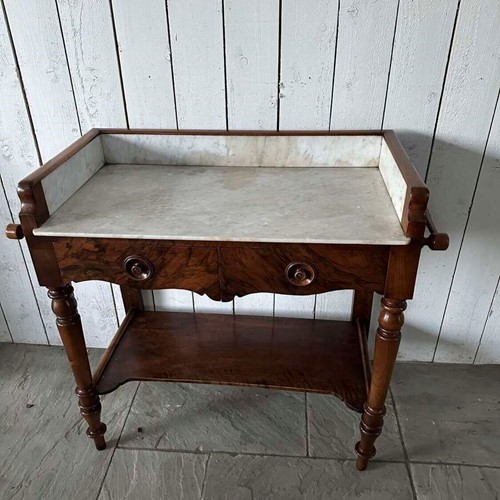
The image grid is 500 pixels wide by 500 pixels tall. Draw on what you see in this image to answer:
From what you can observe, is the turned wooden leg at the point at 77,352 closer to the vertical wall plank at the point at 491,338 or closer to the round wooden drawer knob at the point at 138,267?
the round wooden drawer knob at the point at 138,267

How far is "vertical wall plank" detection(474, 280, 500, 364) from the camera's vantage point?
159 centimetres

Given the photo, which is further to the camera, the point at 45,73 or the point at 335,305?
the point at 335,305

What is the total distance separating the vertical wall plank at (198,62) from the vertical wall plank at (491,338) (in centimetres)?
109

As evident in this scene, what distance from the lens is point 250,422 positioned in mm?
1521

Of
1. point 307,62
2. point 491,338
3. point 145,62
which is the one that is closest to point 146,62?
point 145,62

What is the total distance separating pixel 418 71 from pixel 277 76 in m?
0.37

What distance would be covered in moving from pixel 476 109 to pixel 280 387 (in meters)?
0.94

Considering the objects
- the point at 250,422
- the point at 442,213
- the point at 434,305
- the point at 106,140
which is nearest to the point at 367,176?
the point at 442,213

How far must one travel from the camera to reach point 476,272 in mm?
1525

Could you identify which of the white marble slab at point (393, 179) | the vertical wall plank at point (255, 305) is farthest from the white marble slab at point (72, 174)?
the white marble slab at point (393, 179)

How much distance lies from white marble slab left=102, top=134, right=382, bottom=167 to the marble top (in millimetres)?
25

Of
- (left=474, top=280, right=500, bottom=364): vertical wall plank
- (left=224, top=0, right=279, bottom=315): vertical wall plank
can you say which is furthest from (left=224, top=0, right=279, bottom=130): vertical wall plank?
(left=474, top=280, right=500, bottom=364): vertical wall plank

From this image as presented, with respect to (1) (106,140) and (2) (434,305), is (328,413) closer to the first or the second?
(2) (434,305)

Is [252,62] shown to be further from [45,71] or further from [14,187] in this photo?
[14,187]
